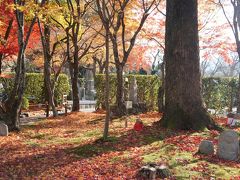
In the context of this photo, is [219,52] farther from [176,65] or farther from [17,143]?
[17,143]

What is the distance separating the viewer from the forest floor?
743cm

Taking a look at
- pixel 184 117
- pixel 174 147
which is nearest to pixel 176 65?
pixel 184 117

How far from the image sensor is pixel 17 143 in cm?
1056

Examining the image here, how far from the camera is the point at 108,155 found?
865cm

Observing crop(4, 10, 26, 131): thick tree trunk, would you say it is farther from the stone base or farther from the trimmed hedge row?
the trimmed hedge row

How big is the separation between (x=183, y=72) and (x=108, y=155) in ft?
14.4

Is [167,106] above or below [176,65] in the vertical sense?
below

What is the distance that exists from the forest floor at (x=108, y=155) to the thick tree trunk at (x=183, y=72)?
0.67m

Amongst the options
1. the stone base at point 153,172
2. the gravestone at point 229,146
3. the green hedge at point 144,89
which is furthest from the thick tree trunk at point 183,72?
the green hedge at point 144,89

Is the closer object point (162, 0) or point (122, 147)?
point (122, 147)

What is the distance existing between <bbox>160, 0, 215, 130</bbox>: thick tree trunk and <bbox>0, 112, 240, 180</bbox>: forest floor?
666 mm

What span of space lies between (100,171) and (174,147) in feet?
8.45

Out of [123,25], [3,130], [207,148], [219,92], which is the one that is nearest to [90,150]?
[207,148]

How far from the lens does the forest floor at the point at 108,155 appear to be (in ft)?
24.4
